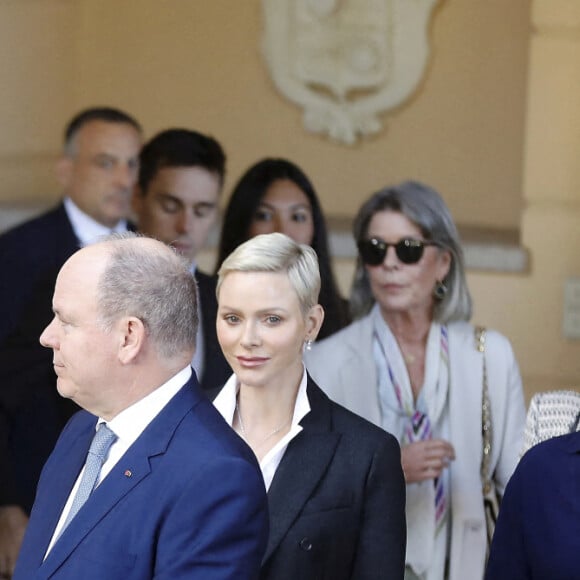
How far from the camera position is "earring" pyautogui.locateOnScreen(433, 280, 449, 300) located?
4.64 meters

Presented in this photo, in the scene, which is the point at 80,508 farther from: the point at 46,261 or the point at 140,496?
the point at 46,261

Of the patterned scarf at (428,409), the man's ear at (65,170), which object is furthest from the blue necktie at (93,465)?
the man's ear at (65,170)

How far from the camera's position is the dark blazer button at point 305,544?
11.2 feet

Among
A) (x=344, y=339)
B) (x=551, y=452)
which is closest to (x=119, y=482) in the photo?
(x=551, y=452)

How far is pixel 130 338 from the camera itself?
277 centimetres

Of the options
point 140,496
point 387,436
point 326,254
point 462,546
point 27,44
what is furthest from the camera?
point 27,44

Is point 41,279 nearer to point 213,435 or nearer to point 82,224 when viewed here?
point 82,224

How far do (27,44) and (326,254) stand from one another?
6.92ft

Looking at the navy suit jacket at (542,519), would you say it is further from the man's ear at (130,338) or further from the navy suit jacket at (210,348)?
the navy suit jacket at (210,348)

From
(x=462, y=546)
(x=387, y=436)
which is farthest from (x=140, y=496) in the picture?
(x=462, y=546)

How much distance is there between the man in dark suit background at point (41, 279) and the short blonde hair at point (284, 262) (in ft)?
4.46

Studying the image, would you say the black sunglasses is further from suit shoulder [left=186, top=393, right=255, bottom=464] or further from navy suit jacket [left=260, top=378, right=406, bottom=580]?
suit shoulder [left=186, top=393, right=255, bottom=464]

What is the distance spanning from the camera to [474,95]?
6.63 m

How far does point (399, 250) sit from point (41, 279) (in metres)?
1.23
